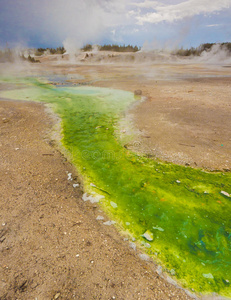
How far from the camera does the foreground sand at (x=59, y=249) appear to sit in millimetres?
2055

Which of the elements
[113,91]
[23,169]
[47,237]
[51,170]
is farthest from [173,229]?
[113,91]

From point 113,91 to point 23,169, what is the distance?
9.82 meters

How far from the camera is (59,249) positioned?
2469mm

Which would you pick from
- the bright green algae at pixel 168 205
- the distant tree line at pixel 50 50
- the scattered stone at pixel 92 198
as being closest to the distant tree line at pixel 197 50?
the distant tree line at pixel 50 50

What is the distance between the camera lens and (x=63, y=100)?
10.4 metres

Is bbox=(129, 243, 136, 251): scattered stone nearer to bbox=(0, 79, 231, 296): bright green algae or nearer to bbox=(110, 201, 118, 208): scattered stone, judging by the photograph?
bbox=(0, 79, 231, 296): bright green algae

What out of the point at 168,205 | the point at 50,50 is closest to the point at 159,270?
the point at 168,205

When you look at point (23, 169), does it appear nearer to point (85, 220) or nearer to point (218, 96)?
point (85, 220)

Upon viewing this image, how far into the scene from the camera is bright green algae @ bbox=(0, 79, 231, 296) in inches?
94.6

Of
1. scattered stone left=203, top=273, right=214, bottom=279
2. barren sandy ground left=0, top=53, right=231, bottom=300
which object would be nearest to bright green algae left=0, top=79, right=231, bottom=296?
scattered stone left=203, top=273, right=214, bottom=279

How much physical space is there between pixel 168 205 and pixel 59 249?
6.67 feet

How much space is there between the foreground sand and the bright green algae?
321mm

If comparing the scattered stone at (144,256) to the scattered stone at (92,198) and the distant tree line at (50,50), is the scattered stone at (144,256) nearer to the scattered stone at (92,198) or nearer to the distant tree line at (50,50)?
the scattered stone at (92,198)

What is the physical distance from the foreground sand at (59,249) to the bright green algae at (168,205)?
0.32 metres
